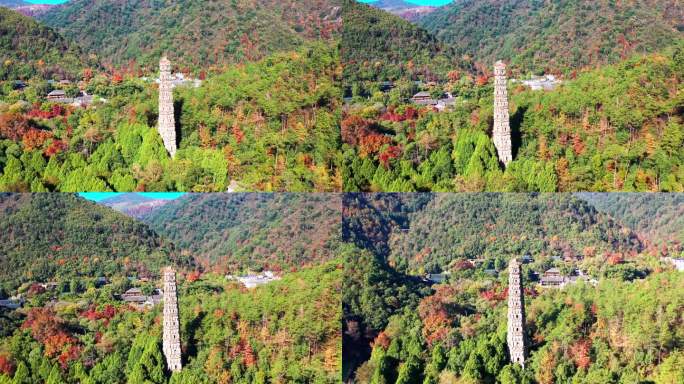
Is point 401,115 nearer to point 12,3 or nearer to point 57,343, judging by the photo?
point 57,343

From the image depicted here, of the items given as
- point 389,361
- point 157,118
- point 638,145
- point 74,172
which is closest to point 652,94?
point 638,145

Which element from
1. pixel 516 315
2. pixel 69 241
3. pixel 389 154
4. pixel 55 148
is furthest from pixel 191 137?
pixel 516 315

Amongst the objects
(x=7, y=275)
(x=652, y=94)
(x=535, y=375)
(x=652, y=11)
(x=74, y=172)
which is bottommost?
(x=535, y=375)

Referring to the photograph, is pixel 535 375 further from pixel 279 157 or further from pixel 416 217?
pixel 279 157

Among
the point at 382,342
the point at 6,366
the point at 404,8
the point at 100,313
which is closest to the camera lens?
the point at 6,366

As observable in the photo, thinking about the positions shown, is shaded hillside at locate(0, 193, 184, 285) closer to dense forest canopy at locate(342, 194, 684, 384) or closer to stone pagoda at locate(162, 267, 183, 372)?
stone pagoda at locate(162, 267, 183, 372)

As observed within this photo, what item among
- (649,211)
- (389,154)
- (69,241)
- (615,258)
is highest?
(389,154)

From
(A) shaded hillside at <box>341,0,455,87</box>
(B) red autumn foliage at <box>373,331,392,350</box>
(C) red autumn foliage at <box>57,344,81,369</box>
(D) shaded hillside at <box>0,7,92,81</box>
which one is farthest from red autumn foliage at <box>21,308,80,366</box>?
(A) shaded hillside at <box>341,0,455,87</box>
